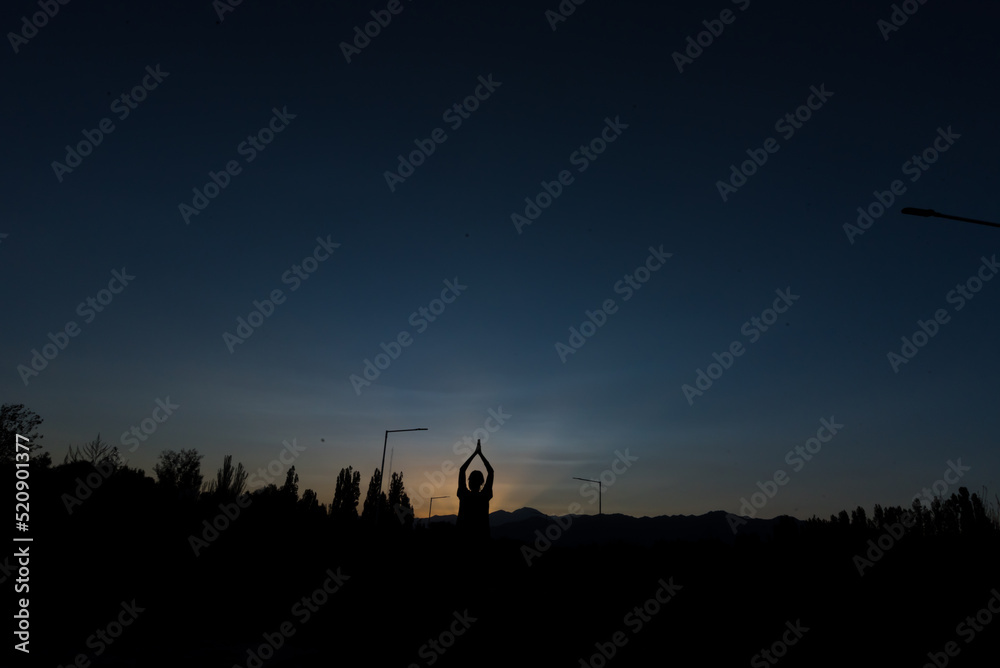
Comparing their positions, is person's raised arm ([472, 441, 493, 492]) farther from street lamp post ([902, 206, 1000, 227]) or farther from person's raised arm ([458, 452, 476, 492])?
street lamp post ([902, 206, 1000, 227])

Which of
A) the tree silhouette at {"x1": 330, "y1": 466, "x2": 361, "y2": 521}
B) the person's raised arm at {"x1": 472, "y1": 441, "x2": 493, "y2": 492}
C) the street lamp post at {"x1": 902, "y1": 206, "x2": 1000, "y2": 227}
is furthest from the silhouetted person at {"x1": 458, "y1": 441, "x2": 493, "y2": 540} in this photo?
the tree silhouette at {"x1": 330, "y1": 466, "x2": 361, "y2": 521}

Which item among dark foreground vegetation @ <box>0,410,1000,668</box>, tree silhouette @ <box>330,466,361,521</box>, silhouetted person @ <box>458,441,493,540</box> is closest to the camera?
dark foreground vegetation @ <box>0,410,1000,668</box>

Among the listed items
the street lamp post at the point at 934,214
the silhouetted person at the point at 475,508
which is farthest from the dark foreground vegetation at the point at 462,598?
the street lamp post at the point at 934,214

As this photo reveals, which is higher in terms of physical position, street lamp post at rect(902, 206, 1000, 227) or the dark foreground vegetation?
street lamp post at rect(902, 206, 1000, 227)

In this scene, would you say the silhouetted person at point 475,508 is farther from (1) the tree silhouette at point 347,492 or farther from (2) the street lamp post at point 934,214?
(1) the tree silhouette at point 347,492

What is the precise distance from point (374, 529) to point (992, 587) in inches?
458

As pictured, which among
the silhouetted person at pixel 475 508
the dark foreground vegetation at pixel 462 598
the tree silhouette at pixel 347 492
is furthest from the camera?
the tree silhouette at pixel 347 492

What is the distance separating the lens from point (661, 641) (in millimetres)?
6102

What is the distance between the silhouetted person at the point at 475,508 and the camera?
7.89 m

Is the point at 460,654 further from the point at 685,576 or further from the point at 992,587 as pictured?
the point at 992,587

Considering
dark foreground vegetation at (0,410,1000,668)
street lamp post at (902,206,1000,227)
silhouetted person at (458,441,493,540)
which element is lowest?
dark foreground vegetation at (0,410,1000,668)

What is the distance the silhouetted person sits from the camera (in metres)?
7.89

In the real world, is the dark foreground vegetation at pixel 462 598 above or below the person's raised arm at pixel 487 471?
below

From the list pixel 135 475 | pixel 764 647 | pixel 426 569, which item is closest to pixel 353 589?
pixel 426 569
